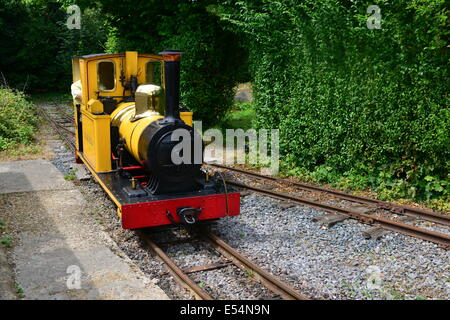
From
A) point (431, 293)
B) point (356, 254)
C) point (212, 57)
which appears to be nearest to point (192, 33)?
point (212, 57)

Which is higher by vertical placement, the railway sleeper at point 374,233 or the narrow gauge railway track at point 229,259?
the railway sleeper at point 374,233

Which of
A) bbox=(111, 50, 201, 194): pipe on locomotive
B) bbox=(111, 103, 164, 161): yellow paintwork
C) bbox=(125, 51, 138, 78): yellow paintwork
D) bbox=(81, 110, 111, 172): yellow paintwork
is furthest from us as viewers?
bbox=(125, 51, 138, 78): yellow paintwork

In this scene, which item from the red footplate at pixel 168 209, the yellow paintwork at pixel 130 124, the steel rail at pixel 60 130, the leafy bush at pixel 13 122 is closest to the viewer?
the red footplate at pixel 168 209

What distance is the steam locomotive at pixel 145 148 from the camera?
6.47m

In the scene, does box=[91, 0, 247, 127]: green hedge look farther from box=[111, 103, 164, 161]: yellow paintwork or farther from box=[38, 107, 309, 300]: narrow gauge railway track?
box=[38, 107, 309, 300]: narrow gauge railway track

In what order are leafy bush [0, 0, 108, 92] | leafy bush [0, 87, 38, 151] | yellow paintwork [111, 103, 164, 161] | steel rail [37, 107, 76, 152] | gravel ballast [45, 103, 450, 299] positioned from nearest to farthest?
1. gravel ballast [45, 103, 450, 299]
2. yellow paintwork [111, 103, 164, 161]
3. leafy bush [0, 87, 38, 151]
4. steel rail [37, 107, 76, 152]
5. leafy bush [0, 0, 108, 92]

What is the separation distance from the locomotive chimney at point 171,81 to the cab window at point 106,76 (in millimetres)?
2599

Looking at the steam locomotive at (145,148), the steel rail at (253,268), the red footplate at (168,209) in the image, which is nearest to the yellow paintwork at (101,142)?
the steam locomotive at (145,148)

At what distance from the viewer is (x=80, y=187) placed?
31.0 feet

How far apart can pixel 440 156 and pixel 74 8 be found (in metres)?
13.6

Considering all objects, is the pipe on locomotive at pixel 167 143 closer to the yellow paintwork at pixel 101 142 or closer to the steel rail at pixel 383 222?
the yellow paintwork at pixel 101 142

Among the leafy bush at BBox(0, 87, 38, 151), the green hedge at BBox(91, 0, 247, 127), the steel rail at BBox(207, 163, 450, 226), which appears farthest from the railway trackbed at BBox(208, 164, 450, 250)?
the leafy bush at BBox(0, 87, 38, 151)

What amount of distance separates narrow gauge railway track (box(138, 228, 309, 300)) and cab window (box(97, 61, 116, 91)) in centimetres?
323

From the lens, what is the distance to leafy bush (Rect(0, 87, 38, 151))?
13805mm
